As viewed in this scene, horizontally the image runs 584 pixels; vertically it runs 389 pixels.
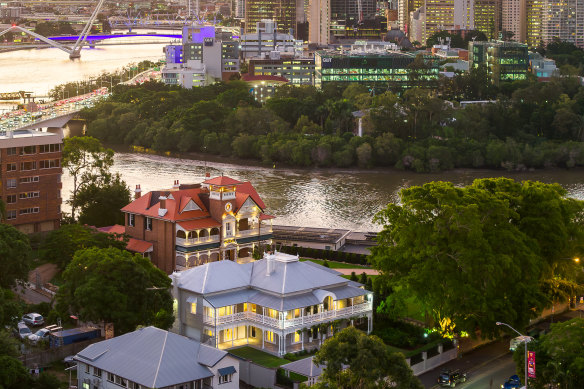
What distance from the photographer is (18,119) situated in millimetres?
60250

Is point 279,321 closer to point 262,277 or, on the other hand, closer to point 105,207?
point 262,277

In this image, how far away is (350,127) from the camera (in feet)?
230

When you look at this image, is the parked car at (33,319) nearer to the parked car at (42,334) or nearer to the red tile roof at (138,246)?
the parked car at (42,334)

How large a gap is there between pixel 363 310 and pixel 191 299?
4.17 meters

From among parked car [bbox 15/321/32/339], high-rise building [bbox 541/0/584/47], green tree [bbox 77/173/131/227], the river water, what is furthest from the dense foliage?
high-rise building [bbox 541/0/584/47]

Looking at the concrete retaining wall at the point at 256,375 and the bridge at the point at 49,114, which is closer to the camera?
the concrete retaining wall at the point at 256,375

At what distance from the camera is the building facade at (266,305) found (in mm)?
26797

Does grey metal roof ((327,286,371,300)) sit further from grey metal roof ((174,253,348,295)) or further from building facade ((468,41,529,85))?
building facade ((468,41,529,85))

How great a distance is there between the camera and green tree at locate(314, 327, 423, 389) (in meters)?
21.1

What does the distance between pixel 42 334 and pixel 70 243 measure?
245 inches

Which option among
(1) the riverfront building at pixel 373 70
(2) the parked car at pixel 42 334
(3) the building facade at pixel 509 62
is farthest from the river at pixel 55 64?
(2) the parked car at pixel 42 334

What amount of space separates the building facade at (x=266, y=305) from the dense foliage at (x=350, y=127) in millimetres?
33882

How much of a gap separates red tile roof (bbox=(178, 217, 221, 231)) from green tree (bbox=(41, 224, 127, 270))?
190 cm

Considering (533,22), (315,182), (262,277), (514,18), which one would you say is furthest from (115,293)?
(514,18)
